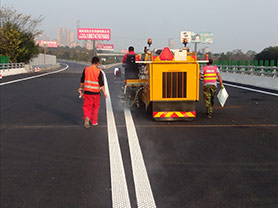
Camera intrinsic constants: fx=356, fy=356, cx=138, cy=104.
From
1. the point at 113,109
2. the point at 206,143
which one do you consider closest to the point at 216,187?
the point at 206,143

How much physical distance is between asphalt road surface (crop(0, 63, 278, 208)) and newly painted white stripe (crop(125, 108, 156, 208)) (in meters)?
0.01

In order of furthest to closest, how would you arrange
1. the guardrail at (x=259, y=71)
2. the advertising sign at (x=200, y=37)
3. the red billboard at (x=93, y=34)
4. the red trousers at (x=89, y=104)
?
the advertising sign at (x=200, y=37) → the red billboard at (x=93, y=34) → the guardrail at (x=259, y=71) → the red trousers at (x=89, y=104)

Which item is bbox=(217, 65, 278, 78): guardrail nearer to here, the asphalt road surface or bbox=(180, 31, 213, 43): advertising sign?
the asphalt road surface

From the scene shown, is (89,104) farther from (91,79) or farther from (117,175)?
(117,175)

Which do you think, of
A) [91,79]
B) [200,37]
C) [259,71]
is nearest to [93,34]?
[200,37]

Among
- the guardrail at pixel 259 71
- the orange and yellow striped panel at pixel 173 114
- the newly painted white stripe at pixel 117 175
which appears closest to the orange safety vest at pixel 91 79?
A: the newly painted white stripe at pixel 117 175

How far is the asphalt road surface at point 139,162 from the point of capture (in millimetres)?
4379

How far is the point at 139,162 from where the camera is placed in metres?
5.80

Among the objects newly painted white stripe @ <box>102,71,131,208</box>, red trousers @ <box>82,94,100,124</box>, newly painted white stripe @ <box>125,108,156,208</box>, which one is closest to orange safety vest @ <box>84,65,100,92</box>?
red trousers @ <box>82,94,100,124</box>

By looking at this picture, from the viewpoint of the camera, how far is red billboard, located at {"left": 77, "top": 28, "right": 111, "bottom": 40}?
377 feet

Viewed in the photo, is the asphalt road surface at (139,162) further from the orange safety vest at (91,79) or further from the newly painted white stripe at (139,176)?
the orange safety vest at (91,79)

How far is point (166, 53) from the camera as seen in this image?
9.03 meters

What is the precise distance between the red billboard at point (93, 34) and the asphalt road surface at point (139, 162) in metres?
108

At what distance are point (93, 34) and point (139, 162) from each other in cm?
11406
